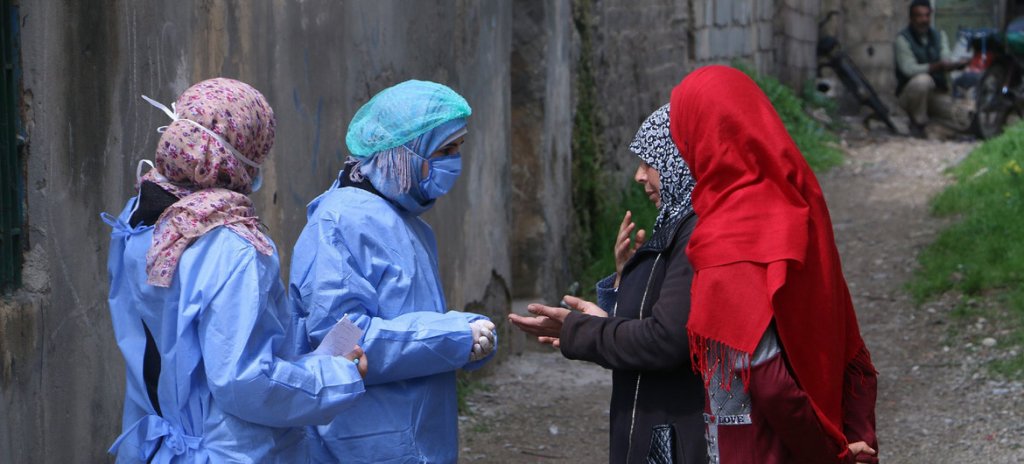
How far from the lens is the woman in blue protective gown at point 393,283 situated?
279 cm

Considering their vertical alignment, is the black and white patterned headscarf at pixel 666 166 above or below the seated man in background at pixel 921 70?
above

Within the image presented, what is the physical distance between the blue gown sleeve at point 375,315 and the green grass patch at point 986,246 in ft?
13.5

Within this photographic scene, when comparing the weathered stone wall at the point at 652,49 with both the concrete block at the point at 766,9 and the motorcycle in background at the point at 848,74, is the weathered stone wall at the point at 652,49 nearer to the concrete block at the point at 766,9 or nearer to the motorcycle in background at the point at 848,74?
the concrete block at the point at 766,9

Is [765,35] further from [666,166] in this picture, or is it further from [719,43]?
[666,166]

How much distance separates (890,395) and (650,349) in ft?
12.4

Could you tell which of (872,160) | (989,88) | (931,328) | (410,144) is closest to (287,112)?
(410,144)

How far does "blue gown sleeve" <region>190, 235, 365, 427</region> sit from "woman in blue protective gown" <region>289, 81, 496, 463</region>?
1.26ft

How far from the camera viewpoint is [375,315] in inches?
111

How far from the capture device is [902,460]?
5.19m

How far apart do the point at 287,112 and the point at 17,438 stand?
1.70 meters

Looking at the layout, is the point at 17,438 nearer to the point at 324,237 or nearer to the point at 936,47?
the point at 324,237

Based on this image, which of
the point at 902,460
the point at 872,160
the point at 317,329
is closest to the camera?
the point at 317,329

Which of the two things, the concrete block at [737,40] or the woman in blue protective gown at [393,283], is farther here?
the concrete block at [737,40]

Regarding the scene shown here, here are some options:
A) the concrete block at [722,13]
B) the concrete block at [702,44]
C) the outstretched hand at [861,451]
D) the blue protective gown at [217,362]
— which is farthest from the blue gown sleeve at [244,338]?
the concrete block at [722,13]
